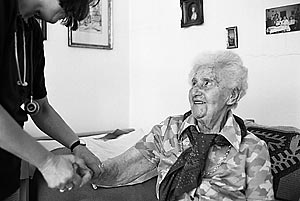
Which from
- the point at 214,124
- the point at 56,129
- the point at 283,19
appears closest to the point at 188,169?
the point at 214,124

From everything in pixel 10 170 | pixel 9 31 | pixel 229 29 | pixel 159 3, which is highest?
pixel 159 3

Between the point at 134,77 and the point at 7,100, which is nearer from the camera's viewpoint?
the point at 7,100

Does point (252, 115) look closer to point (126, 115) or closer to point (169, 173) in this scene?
point (169, 173)

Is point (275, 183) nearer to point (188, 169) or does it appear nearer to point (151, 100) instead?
point (188, 169)

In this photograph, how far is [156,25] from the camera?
10.7 feet

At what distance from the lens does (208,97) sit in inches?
73.2

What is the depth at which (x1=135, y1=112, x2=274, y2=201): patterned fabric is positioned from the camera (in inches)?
68.7

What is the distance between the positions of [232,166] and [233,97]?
310 mm

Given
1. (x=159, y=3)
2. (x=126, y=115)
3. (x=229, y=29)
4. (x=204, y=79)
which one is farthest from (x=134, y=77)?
(x=204, y=79)

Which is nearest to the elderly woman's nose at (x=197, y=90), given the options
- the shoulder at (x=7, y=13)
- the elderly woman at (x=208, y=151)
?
the elderly woman at (x=208, y=151)

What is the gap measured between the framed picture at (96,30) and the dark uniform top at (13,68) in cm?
166

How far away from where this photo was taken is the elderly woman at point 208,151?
69.8 inches

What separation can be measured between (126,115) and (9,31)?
7.75 feet

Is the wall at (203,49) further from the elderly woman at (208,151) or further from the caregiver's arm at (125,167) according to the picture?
the caregiver's arm at (125,167)
